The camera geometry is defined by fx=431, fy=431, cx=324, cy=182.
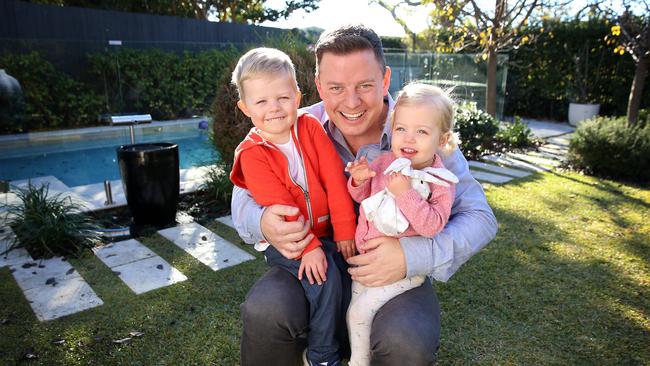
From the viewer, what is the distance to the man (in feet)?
4.91

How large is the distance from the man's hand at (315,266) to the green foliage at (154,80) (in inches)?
359

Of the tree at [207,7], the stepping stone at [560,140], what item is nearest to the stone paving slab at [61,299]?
the stepping stone at [560,140]

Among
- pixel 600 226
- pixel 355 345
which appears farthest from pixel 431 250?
pixel 600 226

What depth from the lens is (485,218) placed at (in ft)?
5.47

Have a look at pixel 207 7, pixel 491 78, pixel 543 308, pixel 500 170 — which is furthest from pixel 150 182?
pixel 207 7

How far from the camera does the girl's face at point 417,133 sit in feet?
5.00

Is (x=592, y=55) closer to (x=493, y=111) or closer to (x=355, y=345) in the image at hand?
(x=493, y=111)

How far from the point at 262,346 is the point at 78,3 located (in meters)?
15.1

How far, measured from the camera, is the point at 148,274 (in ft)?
10.5

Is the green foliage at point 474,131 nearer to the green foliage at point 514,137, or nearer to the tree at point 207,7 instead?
the green foliage at point 514,137

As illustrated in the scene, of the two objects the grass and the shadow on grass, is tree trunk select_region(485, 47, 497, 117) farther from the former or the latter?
the shadow on grass

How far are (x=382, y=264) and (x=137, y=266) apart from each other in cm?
246

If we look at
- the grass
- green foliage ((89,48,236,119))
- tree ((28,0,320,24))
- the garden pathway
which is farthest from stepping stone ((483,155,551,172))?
tree ((28,0,320,24))

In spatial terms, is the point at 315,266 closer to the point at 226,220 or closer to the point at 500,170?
the point at 226,220
